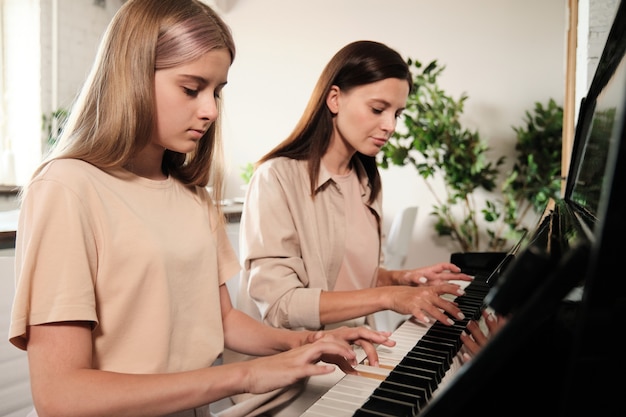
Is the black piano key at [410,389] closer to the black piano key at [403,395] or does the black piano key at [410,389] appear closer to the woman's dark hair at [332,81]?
the black piano key at [403,395]

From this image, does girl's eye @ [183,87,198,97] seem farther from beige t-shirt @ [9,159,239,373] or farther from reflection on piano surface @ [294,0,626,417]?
reflection on piano surface @ [294,0,626,417]

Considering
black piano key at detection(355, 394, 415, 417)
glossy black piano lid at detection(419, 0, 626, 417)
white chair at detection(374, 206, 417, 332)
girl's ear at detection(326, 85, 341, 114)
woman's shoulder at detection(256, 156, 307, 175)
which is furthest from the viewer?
white chair at detection(374, 206, 417, 332)

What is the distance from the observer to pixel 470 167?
12.9ft

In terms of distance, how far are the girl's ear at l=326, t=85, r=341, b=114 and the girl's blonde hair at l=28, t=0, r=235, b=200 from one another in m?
0.65

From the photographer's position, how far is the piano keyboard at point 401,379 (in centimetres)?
63

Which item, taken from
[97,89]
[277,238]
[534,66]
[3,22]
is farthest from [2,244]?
[534,66]

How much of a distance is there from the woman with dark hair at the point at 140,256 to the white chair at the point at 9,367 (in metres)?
0.25

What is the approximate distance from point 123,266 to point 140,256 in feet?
0.11

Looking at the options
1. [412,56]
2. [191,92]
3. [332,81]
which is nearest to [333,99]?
[332,81]

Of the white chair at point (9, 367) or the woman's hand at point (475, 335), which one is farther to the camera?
the white chair at point (9, 367)

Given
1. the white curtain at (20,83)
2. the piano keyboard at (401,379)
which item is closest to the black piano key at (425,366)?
the piano keyboard at (401,379)

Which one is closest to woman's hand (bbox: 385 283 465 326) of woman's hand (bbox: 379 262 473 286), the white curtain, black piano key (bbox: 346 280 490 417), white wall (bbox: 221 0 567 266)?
black piano key (bbox: 346 280 490 417)

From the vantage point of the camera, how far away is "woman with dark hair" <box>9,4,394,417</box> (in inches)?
31.4

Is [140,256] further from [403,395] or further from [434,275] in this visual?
[434,275]
